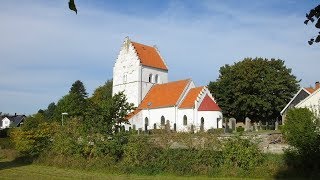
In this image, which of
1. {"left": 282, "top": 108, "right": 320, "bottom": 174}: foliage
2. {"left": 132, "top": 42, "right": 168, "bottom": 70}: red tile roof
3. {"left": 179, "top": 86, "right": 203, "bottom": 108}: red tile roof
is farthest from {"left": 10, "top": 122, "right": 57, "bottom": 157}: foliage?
{"left": 132, "top": 42, "right": 168, "bottom": 70}: red tile roof

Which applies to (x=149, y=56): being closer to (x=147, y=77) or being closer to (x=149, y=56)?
(x=149, y=56)

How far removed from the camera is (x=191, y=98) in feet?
174

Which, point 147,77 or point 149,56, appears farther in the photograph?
point 149,56

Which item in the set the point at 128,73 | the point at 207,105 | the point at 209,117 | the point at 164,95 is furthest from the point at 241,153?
the point at 128,73

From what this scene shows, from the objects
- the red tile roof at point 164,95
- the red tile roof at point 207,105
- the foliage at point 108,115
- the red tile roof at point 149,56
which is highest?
the red tile roof at point 149,56

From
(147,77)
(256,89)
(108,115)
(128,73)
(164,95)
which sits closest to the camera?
(108,115)

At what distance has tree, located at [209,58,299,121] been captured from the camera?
60.5 meters

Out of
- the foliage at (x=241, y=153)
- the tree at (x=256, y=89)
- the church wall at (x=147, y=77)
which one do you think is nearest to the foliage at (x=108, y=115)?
the foliage at (x=241, y=153)

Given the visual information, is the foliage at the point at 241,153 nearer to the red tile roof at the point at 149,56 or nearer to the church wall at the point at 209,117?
the church wall at the point at 209,117

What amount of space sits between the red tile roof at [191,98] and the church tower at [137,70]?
9.18 meters

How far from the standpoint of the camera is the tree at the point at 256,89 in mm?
60531

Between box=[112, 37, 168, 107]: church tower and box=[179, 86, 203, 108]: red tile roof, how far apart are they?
9175 millimetres

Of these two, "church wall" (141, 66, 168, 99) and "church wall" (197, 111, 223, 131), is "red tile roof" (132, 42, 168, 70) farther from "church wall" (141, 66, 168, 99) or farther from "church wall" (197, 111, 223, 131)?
"church wall" (197, 111, 223, 131)

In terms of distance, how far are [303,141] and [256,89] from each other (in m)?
41.3
